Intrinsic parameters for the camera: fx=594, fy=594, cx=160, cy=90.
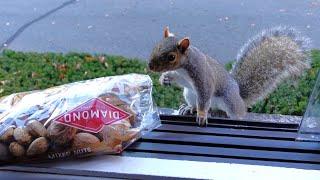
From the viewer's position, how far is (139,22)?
4434mm

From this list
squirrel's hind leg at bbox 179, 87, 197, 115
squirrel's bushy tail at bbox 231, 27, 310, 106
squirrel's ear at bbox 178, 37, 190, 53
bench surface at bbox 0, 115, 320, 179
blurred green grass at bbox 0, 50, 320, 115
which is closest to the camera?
bench surface at bbox 0, 115, 320, 179

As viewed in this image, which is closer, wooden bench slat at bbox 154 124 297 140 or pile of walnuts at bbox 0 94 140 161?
pile of walnuts at bbox 0 94 140 161

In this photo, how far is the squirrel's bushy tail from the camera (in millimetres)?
2086

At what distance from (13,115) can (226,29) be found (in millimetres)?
3073

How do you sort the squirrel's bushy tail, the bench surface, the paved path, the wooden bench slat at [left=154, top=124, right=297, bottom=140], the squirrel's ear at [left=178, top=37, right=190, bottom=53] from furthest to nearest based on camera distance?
the paved path, the squirrel's bushy tail, the squirrel's ear at [left=178, top=37, right=190, bottom=53], the wooden bench slat at [left=154, top=124, right=297, bottom=140], the bench surface

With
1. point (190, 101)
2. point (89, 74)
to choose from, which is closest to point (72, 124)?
point (190, 101)

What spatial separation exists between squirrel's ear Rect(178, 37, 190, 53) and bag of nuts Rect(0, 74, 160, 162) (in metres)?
0.41

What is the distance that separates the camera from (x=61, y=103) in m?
1.26

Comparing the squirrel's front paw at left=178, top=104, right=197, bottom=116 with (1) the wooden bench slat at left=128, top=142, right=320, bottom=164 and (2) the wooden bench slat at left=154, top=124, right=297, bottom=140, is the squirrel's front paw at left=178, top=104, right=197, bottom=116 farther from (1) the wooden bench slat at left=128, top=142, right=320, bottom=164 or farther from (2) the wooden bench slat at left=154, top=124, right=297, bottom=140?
(1) the wooden bench slat at left=128, top=142, right=320, bottom=164

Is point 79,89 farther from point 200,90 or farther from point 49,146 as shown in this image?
point 200,90

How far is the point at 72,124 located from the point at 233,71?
1.16 m

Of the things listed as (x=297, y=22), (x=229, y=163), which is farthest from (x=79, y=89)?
(x=297, y=22)

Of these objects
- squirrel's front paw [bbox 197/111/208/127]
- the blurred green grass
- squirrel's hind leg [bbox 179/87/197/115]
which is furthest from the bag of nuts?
the blurred green grass

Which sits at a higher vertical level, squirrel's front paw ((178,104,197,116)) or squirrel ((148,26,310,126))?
squirrel ((148,26,310,126))
